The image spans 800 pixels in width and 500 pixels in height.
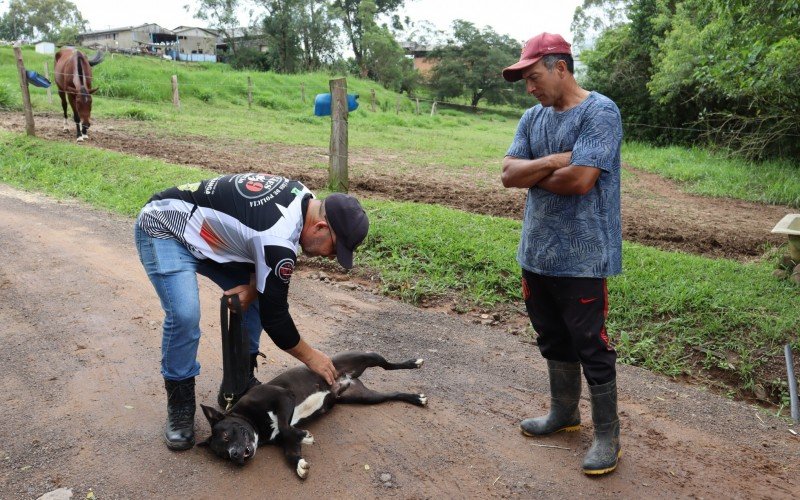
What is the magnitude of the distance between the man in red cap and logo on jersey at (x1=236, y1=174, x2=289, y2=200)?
1131 millimetres

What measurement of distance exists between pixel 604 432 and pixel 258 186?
2120 mm

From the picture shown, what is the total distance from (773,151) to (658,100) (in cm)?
558

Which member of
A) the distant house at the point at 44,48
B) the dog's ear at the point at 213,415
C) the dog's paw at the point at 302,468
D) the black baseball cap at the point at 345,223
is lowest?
the dog's paw at the point at 302,468

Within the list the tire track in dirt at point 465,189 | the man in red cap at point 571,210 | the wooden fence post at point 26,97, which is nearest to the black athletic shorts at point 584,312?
the man in red cap at point 571,210

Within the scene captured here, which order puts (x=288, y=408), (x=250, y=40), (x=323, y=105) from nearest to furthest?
(x=288, y=408) < (x=323, y=105) < (x=250, y=40)

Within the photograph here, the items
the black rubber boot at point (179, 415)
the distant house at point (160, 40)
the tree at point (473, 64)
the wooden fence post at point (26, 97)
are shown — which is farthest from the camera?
the distant house at point (160, 40)

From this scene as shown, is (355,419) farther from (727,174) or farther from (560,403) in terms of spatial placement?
(727,174)

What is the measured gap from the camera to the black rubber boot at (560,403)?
12.0ft

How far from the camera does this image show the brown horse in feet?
42.7

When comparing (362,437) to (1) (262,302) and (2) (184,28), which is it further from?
(2) (184,28)

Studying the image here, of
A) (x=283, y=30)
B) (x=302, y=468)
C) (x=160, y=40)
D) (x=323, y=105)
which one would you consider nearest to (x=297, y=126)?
(x=323, y=105)

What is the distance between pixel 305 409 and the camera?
3752 mm

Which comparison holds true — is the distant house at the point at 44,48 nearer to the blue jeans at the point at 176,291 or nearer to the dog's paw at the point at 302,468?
the blue jeans at the point at 176,291

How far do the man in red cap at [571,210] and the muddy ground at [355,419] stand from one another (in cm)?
46
